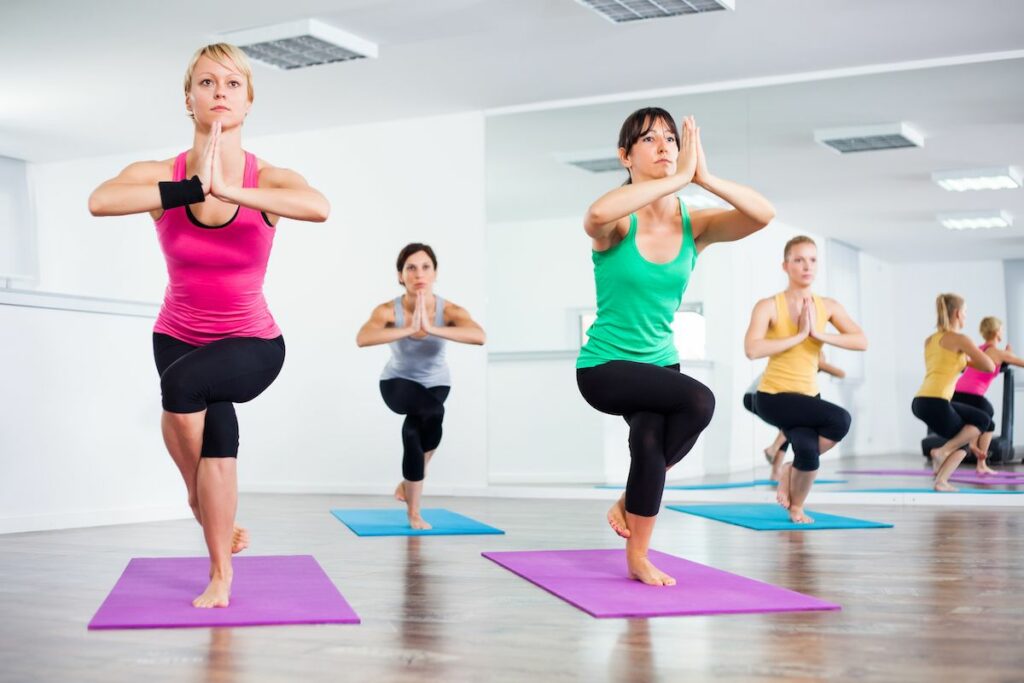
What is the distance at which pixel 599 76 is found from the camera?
6633 millimetres

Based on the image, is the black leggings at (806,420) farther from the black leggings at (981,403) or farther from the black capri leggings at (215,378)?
the black capri leggings at (215,378)

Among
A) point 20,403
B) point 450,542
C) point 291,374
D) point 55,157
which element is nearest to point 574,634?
point 450,542

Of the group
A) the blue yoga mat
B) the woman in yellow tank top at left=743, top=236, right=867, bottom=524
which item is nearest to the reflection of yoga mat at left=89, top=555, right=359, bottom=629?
the woman in yellow tank top at left=743, top=236, right=867, bottom=524

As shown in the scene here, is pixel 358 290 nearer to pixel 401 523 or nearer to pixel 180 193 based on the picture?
pixel 401 523

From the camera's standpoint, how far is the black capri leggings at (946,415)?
610 centimetres

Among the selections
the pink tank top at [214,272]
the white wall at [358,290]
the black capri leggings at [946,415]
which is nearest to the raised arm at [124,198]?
the pink tank top at [214,272]

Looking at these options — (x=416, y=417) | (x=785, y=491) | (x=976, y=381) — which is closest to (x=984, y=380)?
(x=976, y=381)

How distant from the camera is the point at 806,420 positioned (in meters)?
4.75

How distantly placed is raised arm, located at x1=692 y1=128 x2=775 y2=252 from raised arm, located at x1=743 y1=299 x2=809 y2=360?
1518mm

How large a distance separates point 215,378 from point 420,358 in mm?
2309

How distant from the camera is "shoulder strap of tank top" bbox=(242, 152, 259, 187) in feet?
9.23

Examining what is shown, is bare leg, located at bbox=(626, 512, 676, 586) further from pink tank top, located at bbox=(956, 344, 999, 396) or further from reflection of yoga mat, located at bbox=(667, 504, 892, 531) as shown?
pink tank top, located at bbox=(956, 344, 999, 396)

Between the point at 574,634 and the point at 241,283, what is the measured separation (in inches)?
46.7

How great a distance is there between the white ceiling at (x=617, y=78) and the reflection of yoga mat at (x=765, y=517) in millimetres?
1963
